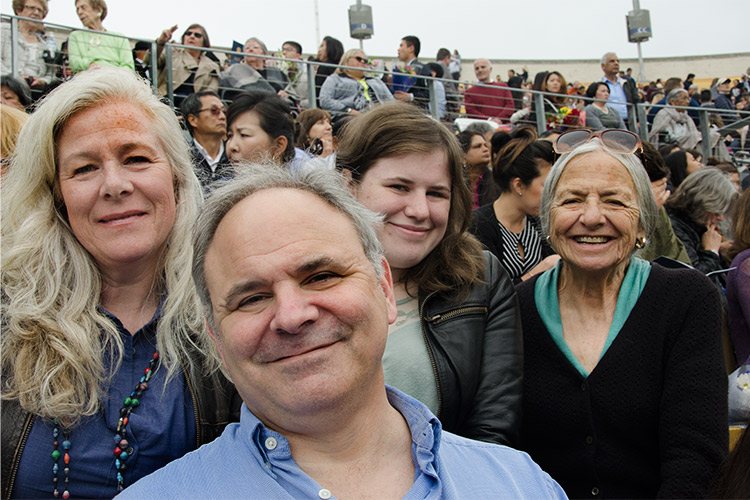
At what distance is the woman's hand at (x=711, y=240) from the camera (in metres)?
5.32

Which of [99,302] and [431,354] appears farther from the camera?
[431,354]

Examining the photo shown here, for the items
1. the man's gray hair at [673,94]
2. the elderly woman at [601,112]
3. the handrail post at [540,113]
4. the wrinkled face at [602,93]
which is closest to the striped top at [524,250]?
the handrail post at [540,113]

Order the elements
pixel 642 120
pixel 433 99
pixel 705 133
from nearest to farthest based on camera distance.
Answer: pixel 433 99 < pixel 642 120 < pixel 705 133

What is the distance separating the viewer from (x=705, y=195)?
5.14 m

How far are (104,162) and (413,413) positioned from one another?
3.88ft

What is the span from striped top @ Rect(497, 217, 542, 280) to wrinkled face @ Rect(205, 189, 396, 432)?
2425 mm

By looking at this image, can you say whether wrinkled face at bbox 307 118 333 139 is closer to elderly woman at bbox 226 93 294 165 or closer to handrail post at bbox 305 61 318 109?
elderly woman at bbox 226 93 294 165

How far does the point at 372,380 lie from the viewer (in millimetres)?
1563

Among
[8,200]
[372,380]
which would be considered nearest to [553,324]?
[372,380]

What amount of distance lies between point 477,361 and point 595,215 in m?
0.78

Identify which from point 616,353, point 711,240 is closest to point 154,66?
point 711,240

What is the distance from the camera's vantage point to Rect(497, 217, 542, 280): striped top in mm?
3949

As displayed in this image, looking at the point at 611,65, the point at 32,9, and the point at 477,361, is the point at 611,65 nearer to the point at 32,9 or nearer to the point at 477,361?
the point at 32,9

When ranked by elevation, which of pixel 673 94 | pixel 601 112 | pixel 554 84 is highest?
pixel 554 84
